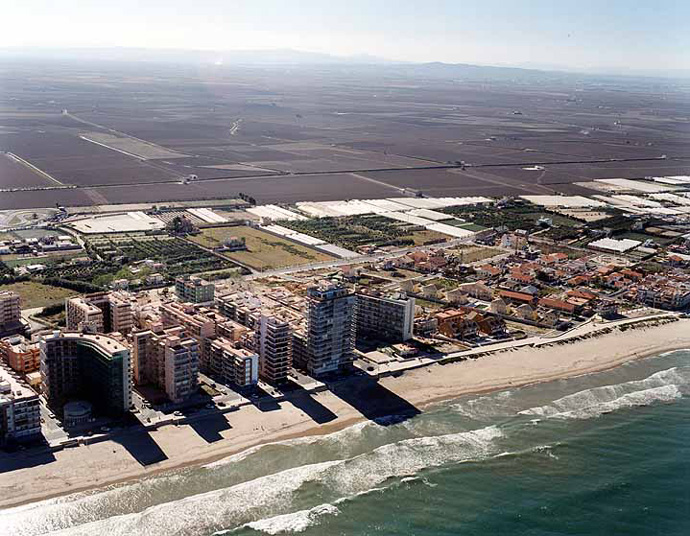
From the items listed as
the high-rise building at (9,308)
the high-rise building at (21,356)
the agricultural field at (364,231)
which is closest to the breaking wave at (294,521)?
the high-rise building at (21,356)

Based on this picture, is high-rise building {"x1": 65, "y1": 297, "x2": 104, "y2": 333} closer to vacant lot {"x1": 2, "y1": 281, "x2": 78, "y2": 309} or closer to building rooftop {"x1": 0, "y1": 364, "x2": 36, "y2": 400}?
building rooftop {"x1": 0, "y1": 364, "x2": 36, "y2": 400}

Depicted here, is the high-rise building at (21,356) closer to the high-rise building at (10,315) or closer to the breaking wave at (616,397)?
the high-rise building at (10,315)

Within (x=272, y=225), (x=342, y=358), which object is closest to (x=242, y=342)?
(x=342, y=358)

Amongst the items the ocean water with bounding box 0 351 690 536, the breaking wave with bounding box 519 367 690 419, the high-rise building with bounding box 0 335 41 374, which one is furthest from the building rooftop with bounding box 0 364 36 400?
the breaking wave with bounding box 519 367 690 419

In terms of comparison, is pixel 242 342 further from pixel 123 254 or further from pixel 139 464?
pixel 123 254

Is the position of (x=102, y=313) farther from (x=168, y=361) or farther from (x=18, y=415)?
(x=18, y=415)
